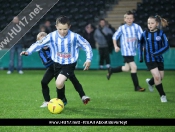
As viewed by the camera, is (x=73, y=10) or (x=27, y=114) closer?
(x=27, y=114)

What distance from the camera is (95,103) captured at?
8586mm

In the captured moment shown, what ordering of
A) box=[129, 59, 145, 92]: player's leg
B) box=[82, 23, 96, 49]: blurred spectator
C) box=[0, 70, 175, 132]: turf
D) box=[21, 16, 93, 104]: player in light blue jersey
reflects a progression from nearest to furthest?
box=[0, 70, 175, 132]: turf → box=[21, 16, 93, 104]: player in light blue jersey → box=[129, 59, 145, 92]: player's leg → box=[82, 23, 96, 49]: blurred spectator

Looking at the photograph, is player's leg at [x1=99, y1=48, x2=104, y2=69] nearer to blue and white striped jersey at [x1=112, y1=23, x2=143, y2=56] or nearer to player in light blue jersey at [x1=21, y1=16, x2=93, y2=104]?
blue and white striped jersey at [x1=112, y1=23, x2=143, y2=56]

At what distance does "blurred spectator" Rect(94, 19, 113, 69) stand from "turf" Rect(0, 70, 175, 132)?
2.81 metres

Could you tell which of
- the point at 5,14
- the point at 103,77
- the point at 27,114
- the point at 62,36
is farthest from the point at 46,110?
the point at 5,14

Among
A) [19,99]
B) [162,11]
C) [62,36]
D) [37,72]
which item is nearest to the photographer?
[62,36]

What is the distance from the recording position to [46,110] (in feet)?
24.9

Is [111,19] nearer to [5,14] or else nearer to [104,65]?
[104,65]

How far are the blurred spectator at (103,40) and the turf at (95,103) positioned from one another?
281 cm

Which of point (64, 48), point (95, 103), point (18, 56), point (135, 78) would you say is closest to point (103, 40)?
point (18, 56)

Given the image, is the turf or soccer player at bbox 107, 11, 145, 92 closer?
the turf

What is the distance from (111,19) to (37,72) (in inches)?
173

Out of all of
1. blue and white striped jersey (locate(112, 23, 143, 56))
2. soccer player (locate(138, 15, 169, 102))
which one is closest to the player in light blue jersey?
soccer player (locate(138, 15, 169, 102))

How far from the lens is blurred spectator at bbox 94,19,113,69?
16656 mm
